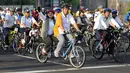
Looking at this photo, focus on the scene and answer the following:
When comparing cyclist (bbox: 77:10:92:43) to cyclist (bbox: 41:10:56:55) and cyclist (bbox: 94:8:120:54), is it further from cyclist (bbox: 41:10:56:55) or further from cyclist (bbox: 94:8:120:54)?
cyclist (bbox: 41:10:56:55)

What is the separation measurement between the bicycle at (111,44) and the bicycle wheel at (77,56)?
1.76m

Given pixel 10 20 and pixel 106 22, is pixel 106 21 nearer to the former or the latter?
pixel 106 22

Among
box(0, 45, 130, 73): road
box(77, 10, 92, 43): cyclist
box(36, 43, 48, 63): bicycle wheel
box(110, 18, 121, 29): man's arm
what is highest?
box(110, 18, 121, 29): man's arm

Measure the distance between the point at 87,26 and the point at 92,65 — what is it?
8391 mm

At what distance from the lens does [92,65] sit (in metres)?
12.7

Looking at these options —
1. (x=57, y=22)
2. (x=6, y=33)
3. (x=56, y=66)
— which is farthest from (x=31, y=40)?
(x=57, y=22)

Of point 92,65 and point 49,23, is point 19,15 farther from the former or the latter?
point 92,65

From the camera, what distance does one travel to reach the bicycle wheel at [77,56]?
11734 millimetres

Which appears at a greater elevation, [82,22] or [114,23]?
[114,23]

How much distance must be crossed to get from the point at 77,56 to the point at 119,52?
1886mm

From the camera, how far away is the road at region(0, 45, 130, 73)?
1159cm

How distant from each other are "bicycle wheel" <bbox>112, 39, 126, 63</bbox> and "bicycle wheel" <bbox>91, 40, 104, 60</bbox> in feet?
2.15

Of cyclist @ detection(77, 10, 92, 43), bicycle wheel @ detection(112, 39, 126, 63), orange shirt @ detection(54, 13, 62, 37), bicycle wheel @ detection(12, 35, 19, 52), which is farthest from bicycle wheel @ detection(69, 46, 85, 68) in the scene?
cyclist @ detection(77, 10, 92, 43)

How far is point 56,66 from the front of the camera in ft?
41.1
